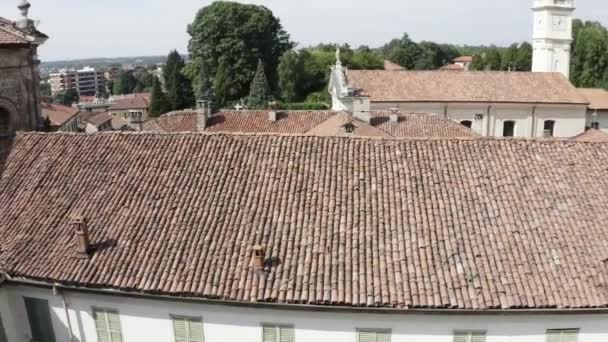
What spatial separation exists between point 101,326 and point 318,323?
5.68 metres

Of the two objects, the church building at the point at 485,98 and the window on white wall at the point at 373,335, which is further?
the church building at the point at 485,98

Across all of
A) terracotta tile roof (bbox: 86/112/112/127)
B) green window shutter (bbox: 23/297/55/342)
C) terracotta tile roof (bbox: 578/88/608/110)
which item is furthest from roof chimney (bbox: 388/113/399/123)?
terracotta tile roof (bbox: 86/112/112/127)

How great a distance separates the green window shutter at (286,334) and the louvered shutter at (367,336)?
165 cm

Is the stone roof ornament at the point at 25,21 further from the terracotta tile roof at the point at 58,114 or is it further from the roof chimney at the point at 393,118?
the terracotta tile roof at the point at 58,114

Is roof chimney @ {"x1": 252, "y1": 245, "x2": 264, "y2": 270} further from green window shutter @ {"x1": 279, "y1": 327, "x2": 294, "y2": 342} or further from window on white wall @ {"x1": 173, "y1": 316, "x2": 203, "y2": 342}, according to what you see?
window on white wall @ {"x1": 173, "y1": 316, "x2": 203, "y2": 342}

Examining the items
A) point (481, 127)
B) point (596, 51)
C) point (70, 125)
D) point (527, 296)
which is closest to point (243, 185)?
point (527, 296)

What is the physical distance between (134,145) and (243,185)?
163 inches

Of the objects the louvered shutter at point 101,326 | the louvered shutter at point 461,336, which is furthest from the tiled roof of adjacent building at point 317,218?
the louvered shutter at point 101,326

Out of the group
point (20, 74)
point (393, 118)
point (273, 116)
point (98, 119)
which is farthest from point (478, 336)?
point (98, 119)

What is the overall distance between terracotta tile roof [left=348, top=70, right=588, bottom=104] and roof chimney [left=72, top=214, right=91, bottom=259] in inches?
1326

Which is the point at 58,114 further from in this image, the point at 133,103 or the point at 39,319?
the point at 39,319

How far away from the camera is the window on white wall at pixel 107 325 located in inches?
535

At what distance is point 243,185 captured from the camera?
14.7m

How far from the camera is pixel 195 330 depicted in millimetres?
13211
